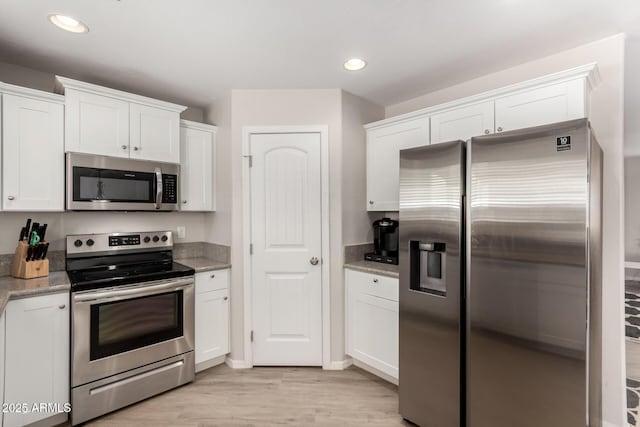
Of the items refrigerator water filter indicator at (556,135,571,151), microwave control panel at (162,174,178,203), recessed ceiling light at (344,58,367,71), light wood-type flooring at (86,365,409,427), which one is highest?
recessed ceiling light at (344,58,367,71)

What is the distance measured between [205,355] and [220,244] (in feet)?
3.19

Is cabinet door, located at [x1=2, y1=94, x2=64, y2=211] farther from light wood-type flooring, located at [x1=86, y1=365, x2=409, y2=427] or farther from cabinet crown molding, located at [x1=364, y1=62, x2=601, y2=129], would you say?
cabinet crown molding, located at [x1=364, y1=62, x2=601, y2=129]

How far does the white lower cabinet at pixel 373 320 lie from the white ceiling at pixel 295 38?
1677mm

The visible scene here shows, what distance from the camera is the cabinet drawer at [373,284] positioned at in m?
2.43

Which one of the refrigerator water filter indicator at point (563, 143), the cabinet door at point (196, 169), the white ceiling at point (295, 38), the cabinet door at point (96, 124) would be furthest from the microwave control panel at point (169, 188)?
the refrigerator water filter indicator at point (563, 143)

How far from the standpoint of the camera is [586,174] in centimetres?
140

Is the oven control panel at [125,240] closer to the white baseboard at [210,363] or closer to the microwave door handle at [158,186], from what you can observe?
the microwave door handle at [158,186]

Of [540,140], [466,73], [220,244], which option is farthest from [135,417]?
[466,73]

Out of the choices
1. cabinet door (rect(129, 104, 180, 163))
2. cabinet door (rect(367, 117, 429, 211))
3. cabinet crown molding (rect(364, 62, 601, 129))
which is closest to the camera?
cabinet crown molding (rect(364, 62, 601, 129))

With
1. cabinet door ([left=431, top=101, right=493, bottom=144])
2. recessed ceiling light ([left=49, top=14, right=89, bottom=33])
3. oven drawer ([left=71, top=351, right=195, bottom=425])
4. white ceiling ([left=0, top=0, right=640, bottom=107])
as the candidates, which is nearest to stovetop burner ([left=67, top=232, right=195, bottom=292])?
oven drawer ([left=71, top=351, right=195, bottom=425])

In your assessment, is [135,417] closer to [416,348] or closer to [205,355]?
[205,355]

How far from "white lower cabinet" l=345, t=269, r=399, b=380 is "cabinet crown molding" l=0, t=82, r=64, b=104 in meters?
2.54

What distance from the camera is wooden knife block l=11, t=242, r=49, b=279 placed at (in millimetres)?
2129

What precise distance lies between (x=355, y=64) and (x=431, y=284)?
1673 mm
